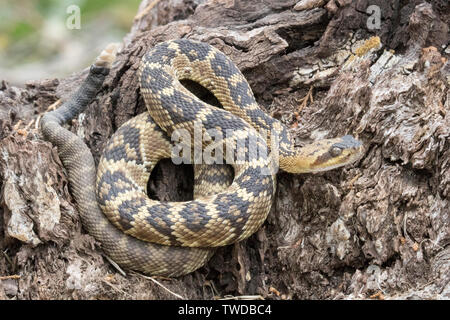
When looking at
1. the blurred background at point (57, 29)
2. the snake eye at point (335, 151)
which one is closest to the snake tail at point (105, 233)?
the snake eye at point (335, 151)

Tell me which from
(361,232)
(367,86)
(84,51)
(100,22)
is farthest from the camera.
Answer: (100,22)

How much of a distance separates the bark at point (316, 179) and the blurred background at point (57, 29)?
16.9 ft

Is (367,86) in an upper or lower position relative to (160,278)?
upper

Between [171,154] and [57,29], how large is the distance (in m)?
7.49

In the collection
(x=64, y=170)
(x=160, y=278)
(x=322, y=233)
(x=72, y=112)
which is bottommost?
(x=160, y=278)

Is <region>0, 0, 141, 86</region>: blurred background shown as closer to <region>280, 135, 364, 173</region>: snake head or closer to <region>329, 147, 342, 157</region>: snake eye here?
<region>280, 135, 364, 173</region>: snake head

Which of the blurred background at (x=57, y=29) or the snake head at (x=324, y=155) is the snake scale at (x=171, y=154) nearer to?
the snake head at (x=324, y=155)

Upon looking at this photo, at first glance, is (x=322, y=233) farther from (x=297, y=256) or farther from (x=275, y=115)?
(x=275, y=115)

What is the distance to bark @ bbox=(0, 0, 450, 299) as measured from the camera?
5.12m

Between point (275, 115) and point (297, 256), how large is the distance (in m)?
1.82

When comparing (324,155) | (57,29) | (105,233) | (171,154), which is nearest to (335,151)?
(324,155)

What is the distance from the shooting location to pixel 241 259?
5734 millimetres
